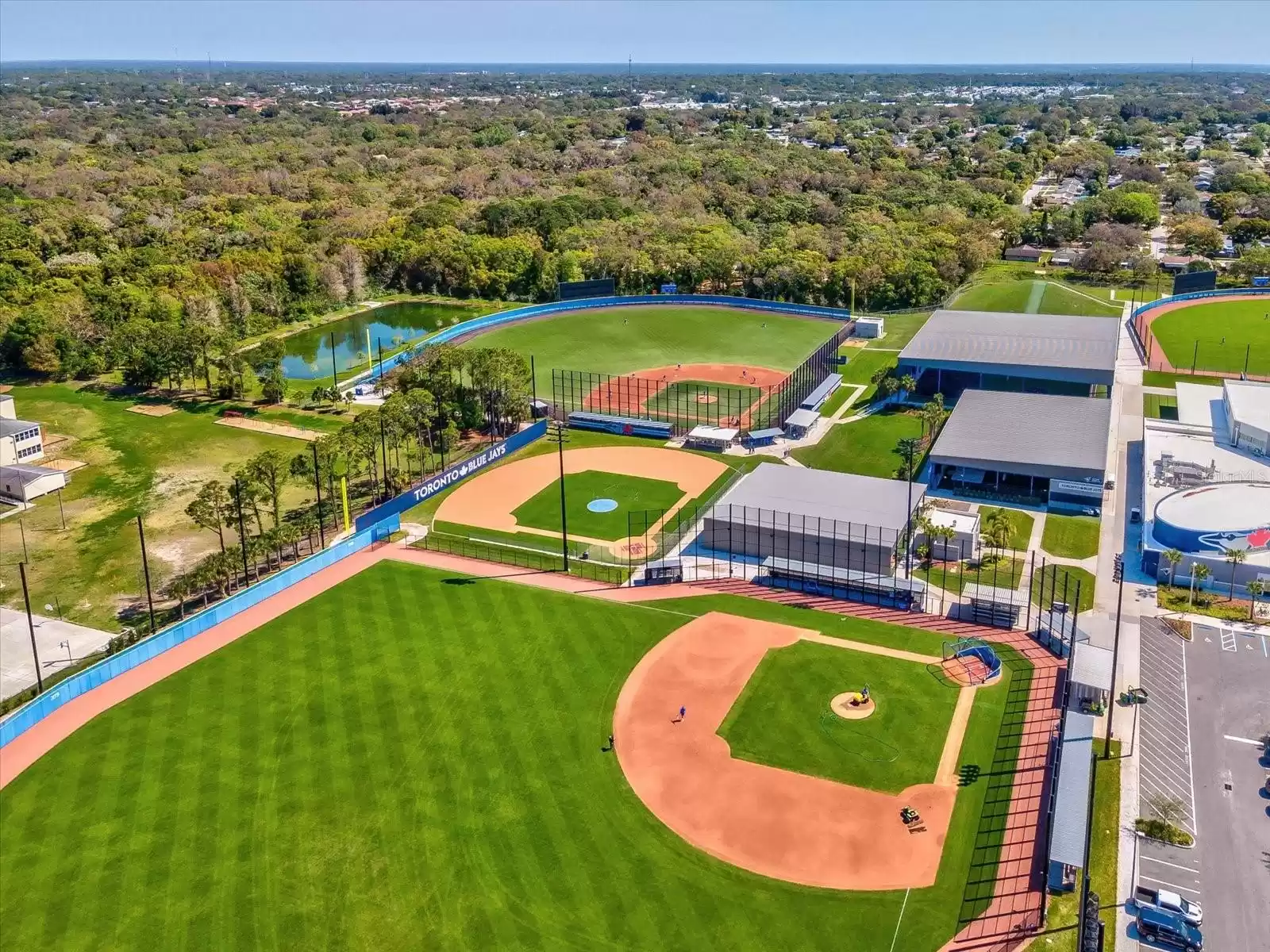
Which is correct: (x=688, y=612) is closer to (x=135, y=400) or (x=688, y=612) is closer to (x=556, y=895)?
(x=556, y=895)

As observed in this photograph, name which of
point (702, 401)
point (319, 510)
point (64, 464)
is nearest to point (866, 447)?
point (702, 401)

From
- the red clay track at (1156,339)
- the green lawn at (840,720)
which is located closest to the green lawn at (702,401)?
the green lawn at (840,720)

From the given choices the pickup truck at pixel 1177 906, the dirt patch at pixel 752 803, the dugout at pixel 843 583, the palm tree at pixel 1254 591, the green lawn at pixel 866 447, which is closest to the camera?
the pickup truck at pixel 1177 906

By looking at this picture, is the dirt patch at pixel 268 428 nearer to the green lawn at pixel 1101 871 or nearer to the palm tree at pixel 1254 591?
the green lawn at pixel 1101 871

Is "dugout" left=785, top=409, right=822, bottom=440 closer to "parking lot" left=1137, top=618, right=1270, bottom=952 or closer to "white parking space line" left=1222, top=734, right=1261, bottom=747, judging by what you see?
"parking lot" left=1137, top=618, right=1270, bottom=952

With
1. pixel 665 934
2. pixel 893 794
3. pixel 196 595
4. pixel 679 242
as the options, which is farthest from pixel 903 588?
pixel 679 242

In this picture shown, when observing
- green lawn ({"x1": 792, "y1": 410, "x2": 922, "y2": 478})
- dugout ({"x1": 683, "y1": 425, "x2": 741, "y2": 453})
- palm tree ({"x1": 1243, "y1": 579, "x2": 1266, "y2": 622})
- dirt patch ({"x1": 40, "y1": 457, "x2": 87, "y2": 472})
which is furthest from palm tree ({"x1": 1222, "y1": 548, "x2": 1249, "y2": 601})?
dirt patch ({"x1": 40, "y1": 457, "x2": 87, "y2": 472})
